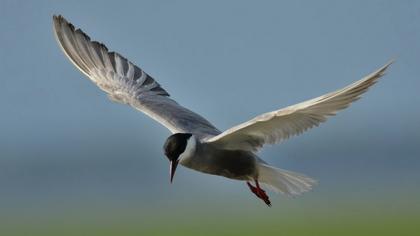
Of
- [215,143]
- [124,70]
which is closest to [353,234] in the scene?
[124,70]

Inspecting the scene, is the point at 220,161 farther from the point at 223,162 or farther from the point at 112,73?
the point at 112,73

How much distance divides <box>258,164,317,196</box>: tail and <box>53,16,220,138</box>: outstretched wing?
1149 mm

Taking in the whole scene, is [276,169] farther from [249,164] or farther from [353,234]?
[353,234]

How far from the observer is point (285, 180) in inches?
526

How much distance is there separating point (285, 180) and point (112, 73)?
2760 millimetres

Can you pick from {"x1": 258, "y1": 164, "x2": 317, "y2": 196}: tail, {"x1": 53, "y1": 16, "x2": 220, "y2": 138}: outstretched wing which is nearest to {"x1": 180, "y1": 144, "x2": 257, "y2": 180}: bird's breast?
{"x1": 258, "y1": 164, "x2": 317, "y2": 196}: tail

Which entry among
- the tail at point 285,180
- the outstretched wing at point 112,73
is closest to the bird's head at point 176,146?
the tail at point 285,180

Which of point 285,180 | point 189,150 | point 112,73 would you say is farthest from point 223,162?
point 112,73

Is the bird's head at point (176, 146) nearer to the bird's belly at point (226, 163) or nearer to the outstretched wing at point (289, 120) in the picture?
the bird's belly at point (226, 163)

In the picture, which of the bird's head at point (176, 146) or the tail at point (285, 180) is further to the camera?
the tail at point (285, 180)

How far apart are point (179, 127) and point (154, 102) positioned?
909 millimetres

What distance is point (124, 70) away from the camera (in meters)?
15.3

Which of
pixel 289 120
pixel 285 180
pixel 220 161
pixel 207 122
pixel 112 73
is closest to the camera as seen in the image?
pixel 289 120

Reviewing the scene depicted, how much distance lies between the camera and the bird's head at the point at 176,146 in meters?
12.7
